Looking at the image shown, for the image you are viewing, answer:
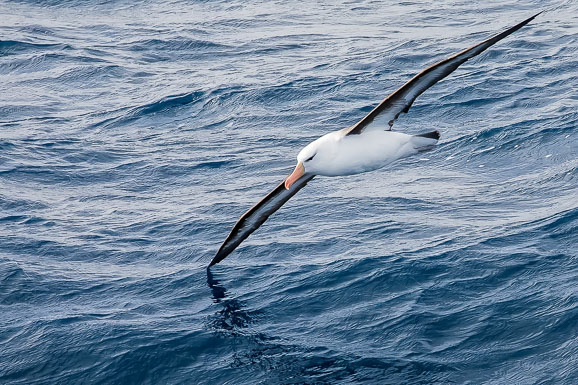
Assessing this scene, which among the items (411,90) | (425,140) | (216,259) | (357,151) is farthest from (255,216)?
(411,90)

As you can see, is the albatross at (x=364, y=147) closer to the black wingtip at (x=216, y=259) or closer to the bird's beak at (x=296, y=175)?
the bird's beak at (x=296, y=175)

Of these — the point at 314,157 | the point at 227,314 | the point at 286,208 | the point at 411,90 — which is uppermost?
the point at 411,90

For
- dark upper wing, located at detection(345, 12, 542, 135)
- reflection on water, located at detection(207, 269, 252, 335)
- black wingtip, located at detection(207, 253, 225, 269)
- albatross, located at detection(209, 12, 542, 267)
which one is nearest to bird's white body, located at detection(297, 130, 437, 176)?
albatross, located at detection(209, 12, 542, 267)

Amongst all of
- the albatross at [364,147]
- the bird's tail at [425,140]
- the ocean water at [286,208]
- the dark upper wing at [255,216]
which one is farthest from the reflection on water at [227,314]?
the bird's tail at [425,140]

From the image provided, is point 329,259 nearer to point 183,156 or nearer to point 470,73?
point 183,156

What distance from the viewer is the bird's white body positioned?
11836mm

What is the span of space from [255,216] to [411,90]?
3171 millimetres

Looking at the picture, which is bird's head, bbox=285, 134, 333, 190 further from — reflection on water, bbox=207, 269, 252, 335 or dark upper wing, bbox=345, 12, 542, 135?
reflection on water, bbox=207, 269, 252, 335

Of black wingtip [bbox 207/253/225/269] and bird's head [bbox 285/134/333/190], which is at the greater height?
bird's head [bbox 285/134/333/190]

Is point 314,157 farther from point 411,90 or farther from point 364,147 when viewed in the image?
point 411,90

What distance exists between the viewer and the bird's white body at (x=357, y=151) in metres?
11.8

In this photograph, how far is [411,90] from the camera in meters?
11.4

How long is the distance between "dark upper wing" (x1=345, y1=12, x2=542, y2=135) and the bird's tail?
1.29 feet

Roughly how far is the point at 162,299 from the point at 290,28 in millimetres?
13605
